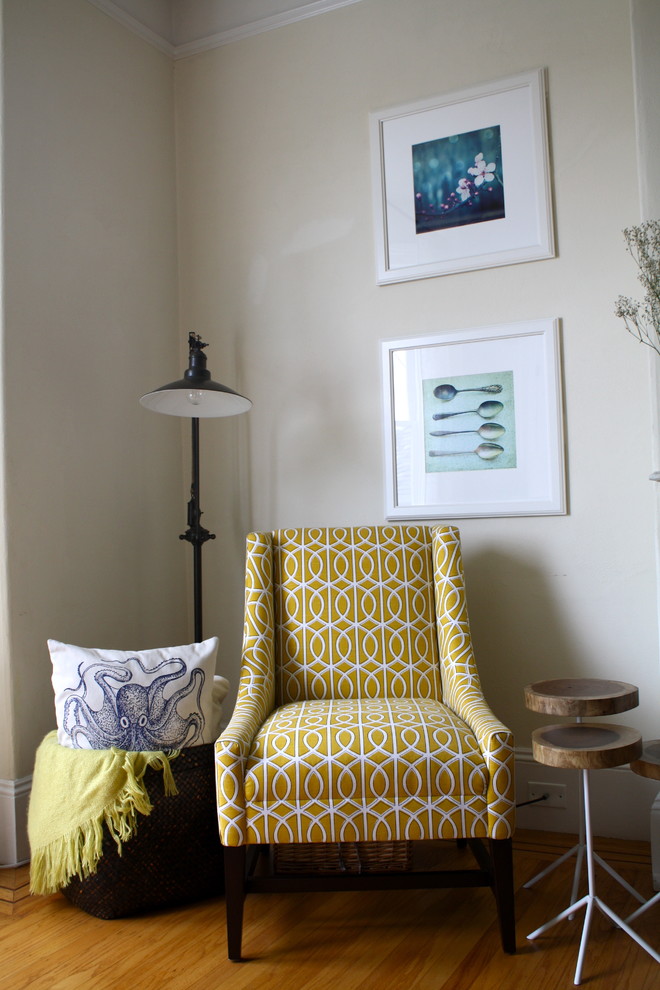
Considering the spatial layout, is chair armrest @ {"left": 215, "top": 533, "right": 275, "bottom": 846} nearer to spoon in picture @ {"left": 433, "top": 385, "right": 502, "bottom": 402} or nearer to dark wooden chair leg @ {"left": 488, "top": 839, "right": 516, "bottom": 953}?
dark wooden chair leg @ {"left": 488, "top": 839, "right": 516, "bottom": 953}

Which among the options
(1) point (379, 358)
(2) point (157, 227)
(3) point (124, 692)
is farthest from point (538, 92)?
(3) point (124, 692)

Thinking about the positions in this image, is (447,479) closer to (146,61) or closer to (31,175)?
(31,175)

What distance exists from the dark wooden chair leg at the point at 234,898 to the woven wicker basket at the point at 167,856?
272mm

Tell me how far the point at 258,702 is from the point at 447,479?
38.9 inches

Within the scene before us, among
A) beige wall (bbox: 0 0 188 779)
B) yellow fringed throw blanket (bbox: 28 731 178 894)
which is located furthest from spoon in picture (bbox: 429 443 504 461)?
yellow fringed throw blanket (bbox: 28 731 178 894)

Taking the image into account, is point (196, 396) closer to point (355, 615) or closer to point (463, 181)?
point (355, 615)

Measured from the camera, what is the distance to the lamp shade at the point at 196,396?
97.3 inches

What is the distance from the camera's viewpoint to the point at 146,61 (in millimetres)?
3109

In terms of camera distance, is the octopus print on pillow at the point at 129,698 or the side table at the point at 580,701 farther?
the octopus print on pillow at the point at 129,698

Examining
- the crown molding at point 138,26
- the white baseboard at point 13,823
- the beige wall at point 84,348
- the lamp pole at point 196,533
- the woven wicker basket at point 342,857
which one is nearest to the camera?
the woven wicker basket at point 342,857

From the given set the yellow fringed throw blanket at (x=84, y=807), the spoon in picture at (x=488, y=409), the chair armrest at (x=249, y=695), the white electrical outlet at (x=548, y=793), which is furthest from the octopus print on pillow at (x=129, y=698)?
the spoon in picture at (x=488, y=409)

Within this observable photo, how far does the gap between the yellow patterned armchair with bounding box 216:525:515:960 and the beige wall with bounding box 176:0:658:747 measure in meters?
0.37

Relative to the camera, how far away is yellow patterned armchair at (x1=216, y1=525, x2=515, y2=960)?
5.93 feet

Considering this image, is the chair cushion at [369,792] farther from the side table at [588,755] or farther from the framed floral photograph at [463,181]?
the framed floral photograph at [463,181]
